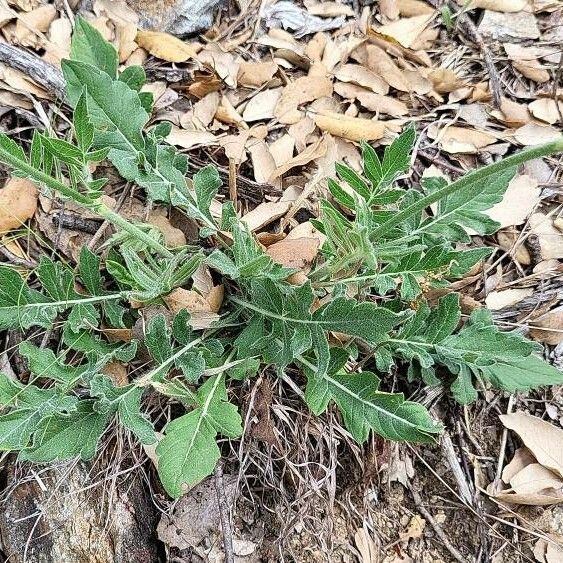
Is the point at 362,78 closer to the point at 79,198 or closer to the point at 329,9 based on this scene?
the point at 329,9

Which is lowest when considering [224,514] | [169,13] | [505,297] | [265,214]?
[224,514]

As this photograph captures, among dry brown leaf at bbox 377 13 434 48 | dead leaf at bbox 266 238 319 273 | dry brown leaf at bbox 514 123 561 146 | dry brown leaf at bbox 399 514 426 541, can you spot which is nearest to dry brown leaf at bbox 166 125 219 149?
dead leaf at bbox 266 238 319 273

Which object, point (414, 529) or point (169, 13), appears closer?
point (414, 529)

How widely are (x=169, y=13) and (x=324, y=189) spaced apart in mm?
787

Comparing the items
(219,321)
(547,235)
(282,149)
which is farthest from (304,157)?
(547,235)

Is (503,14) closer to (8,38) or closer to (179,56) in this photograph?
(179,56)

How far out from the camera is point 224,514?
1.72 meters

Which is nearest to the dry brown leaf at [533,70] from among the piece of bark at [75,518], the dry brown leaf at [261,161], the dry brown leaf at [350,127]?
the dry brown leaf at [350,127]

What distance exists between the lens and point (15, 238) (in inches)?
73.8

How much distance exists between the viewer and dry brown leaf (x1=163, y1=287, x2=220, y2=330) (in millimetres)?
1717

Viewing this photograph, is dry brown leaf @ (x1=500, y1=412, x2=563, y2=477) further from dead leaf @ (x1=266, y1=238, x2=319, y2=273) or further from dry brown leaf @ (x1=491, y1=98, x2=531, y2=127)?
dry brown leaf @ (x1=491, y1=98, x2=531, y2=127)

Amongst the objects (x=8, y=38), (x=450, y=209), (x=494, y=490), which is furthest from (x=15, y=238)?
→ (x=494, y=490)

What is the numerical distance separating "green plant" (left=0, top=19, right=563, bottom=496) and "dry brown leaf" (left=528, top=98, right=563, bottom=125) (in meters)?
0.53

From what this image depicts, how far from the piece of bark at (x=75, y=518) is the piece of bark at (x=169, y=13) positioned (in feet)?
4.51
